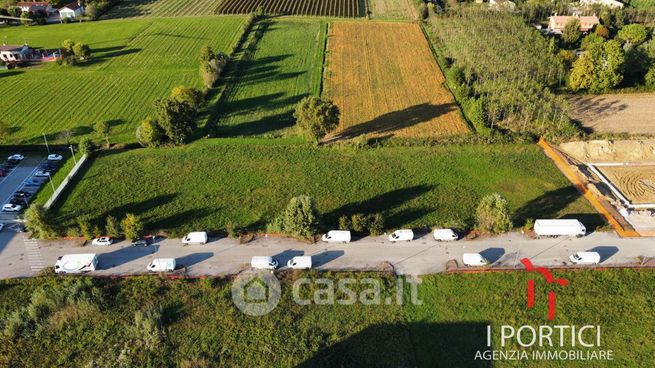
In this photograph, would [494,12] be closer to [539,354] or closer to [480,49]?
[480,49]

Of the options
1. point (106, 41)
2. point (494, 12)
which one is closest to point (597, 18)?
point (494, 12)

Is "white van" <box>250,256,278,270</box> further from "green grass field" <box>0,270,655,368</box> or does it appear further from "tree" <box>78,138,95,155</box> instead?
"tree" <box>78,138,95,155</box>

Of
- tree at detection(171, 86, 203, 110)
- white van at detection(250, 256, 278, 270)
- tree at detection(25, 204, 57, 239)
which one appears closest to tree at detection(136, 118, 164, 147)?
tree at detection(171, 86, 203, 110)

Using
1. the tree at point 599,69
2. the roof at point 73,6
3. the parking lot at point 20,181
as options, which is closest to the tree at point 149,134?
the parking lot at point 20,181

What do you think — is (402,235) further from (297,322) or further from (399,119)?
(399,119)

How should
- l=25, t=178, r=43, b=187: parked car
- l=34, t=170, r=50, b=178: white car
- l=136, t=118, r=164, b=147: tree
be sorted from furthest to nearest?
1. l=136, t=118, r=164, b=147: tree
2. l=34, t=170, r=50, b=178: white car
3. l=25, t=178, r=43, b=187: parked car

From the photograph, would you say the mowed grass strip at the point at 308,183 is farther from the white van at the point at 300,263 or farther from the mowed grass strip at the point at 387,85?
the mowed grass strip at the point at 387,85
